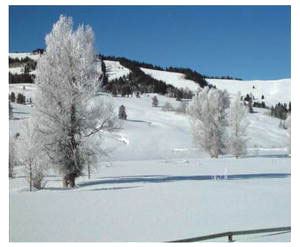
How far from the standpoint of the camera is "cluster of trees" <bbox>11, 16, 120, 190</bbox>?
17.8m

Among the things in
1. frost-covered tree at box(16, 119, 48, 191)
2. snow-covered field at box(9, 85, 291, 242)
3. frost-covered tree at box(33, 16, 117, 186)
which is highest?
frost-covered tree at box(33, 16, 117, 186)

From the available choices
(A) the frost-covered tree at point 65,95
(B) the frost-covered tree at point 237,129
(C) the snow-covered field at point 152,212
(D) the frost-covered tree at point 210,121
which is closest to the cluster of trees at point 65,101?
(A) the frost-covered tree at point 65,95

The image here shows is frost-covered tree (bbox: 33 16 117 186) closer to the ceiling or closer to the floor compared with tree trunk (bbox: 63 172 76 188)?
closer to the ceiling

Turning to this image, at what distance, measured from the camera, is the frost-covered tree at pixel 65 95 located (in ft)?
58.3

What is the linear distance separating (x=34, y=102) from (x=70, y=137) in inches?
104

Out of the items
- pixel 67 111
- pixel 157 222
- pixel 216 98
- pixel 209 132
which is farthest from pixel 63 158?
pixel 216 98

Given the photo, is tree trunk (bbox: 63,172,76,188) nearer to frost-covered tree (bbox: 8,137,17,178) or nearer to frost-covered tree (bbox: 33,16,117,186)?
frost-covered tree (bbox: 33,16,117,186)

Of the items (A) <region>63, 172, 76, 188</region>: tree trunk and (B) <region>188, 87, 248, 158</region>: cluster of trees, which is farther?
(B) <region>188, 87, 248, 158</region>: cluster of trees

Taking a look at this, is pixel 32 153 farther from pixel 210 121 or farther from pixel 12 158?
pixel 210 121

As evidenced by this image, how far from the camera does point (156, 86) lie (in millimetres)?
169000

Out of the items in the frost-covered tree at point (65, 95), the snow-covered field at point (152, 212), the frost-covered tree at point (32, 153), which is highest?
the frost-covered tree at point (65, 95)

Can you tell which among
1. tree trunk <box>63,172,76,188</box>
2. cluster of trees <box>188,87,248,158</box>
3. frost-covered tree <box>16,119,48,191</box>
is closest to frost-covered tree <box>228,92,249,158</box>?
cluster of trees <box>188,87,248,158</box>

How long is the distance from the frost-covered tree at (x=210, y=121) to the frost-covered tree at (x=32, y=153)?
3250 cm

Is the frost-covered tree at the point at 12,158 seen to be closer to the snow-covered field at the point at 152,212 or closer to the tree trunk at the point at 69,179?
the snow-covered field at the point at 152,212
